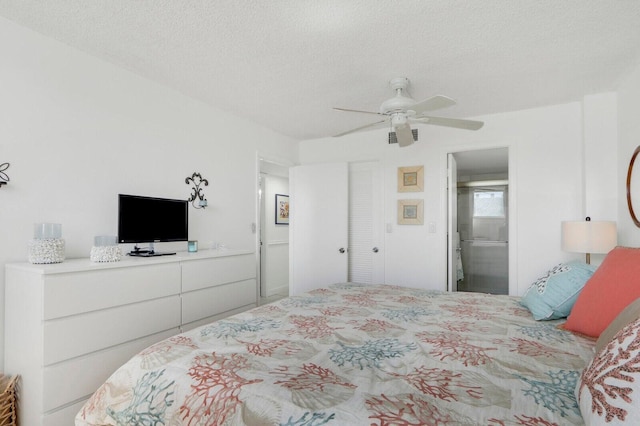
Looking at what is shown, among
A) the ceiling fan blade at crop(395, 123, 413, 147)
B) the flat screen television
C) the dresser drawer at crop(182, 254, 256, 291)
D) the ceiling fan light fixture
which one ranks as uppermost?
the ceiling fan light fixture

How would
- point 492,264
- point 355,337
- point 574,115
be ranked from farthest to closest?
point 492,264
point 574,115
point 355,337

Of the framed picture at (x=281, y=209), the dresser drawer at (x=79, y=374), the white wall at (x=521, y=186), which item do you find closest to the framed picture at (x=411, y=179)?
the white wall at (x=521, y=186)

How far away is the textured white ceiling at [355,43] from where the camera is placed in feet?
6.18

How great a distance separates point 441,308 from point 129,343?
2.02 metres

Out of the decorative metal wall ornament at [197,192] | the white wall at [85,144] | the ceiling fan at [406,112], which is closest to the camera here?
the white wall at [85,144]

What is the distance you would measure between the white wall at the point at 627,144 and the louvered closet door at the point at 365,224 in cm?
230

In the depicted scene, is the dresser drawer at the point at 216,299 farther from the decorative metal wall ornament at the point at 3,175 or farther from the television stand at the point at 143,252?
the decorative metal wall ornament at the point at 3,175

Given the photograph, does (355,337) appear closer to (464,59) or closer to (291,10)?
(291,10)

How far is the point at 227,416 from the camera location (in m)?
1.04

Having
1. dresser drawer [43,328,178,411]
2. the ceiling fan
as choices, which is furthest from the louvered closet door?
dresser drawer [43,328,178,411]

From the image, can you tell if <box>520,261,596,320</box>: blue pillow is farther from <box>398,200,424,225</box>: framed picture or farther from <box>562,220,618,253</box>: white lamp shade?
<box>398,200,424,225</box>: framed picture

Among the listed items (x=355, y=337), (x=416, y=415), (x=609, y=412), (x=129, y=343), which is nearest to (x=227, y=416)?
(x=416, y=415)

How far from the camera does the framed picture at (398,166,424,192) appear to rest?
4012 millimetres

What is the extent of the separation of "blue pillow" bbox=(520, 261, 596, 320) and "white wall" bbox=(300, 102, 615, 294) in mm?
1494
